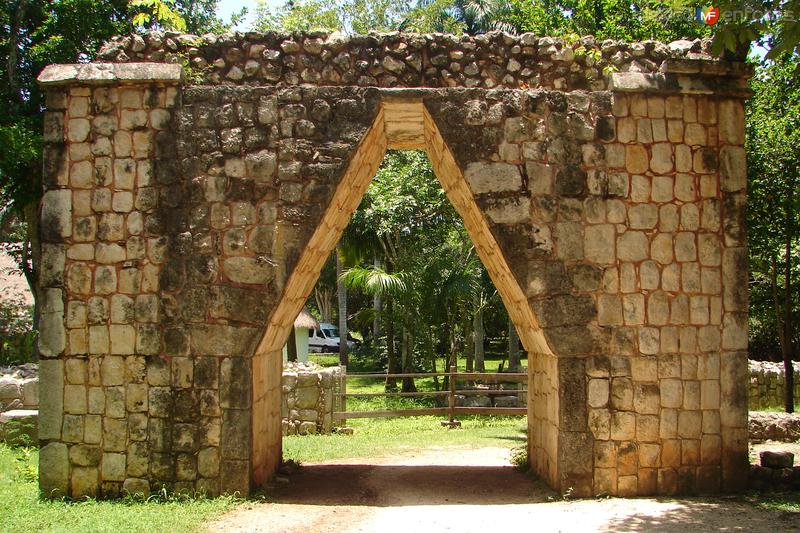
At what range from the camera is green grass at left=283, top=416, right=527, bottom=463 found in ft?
33.2

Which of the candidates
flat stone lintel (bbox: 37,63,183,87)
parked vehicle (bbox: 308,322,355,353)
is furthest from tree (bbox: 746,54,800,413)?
parked vehicle (bbox: 308,322,355,353)

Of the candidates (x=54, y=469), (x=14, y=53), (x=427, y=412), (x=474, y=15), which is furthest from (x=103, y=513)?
(x=474, y=15)

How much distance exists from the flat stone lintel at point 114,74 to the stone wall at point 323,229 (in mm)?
19

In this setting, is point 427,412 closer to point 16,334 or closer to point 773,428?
point 773,428

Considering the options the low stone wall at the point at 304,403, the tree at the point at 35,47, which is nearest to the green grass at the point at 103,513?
the low stone wall at the point at 304,403

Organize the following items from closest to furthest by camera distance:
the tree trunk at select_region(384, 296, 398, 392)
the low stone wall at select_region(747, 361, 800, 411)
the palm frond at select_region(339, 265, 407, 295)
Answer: the low stone wall at select_region(747, 361, 800, 411) → the palm frond at select_region(339, 265, 407, 295) → the tree trunk at select_region(384, 296, 398, 392)

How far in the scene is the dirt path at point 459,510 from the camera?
574cm

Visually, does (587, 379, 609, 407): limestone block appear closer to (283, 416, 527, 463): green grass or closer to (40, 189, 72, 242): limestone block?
(283, 416, 527, 463): green grass

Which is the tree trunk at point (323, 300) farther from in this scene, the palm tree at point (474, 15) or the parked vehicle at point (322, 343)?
the palm tree at point (474, 15)

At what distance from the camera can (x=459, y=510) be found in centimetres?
650

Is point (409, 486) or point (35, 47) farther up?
point (35, 47)

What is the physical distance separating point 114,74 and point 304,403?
692 cm

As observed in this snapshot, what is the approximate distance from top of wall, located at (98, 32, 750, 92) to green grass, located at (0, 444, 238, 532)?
158 inches

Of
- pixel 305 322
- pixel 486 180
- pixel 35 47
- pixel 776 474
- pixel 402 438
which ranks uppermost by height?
pixel 35 47
